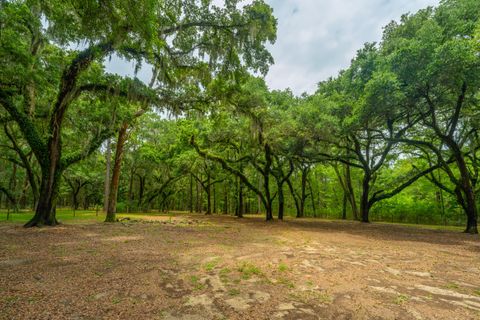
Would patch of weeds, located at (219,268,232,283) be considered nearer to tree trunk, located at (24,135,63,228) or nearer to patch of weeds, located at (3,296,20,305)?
patch of weeds, located at (3,296,20,305)

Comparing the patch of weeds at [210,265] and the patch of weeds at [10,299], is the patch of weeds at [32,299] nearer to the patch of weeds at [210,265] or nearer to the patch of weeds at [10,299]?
the patch of weeds at [10,299]

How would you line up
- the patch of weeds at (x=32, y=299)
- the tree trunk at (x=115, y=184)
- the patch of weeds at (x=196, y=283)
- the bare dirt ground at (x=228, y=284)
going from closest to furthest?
the bare dirt ground at (x=228, y=284) → the patch of weeds at (x=32, y=299) → the patch of weeds at (x=196, y=283) → the tree trunk at (x=115, y=184)

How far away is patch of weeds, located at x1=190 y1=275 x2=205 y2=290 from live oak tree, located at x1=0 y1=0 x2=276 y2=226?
553 cm

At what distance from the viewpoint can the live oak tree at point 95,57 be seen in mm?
7285

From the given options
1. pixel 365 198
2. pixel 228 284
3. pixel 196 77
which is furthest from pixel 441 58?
pixel 365 198

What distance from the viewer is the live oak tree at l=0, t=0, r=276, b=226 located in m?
7.29

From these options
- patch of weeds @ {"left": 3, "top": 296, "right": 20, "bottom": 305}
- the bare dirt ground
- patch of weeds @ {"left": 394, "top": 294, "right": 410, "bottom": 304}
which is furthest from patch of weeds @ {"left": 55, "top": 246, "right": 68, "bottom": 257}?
patch of weeds @ {"left": 394, "top": 294, "right": 410, "bottom": 304}

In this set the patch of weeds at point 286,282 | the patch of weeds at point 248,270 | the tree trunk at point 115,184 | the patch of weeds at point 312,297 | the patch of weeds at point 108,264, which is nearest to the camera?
the patch of weeds at point 312,297

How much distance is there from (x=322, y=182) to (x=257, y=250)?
3043cm

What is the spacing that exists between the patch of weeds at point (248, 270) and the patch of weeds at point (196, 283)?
2.28 ft

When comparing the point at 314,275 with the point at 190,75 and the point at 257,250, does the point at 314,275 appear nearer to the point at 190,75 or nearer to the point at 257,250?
the point at 257,250

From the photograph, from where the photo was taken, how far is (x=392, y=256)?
567cm

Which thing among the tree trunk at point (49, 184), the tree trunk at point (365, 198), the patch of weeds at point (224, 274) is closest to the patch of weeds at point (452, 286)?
the patch of weeds at point (224, 274)

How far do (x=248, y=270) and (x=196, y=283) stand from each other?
3.35ft
